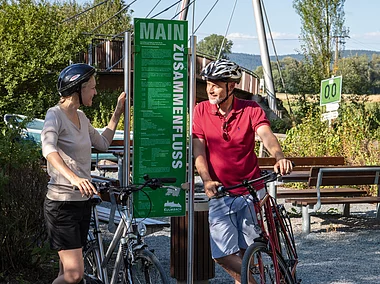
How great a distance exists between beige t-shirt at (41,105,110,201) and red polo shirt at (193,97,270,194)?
84 centimetres

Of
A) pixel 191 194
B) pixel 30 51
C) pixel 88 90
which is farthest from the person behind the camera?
pixel 30 51

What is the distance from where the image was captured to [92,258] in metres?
5.74

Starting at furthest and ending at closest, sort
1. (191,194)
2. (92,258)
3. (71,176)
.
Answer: (191,194) < (92,258) < (71,176)

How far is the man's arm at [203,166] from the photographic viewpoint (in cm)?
523

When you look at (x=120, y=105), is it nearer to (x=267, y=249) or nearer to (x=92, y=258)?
(x=92, y=258)

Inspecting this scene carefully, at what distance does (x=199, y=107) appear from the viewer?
5.54 m

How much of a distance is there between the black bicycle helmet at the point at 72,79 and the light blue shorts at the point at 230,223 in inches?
46.7

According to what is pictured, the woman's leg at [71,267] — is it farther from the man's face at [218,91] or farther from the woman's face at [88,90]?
the man's face at [218,91]

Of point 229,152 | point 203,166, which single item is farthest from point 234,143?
→ point 203,166

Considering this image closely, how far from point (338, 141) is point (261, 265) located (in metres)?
12.0

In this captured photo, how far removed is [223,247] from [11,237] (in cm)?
217

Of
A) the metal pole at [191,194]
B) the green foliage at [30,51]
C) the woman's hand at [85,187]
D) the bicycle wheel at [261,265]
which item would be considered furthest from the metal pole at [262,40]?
the woman's hand at [85,187]

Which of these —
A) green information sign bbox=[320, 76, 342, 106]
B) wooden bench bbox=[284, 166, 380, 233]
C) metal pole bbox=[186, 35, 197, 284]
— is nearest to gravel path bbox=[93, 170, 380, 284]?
wooden bench bbox=[284, 166, 380, 233]

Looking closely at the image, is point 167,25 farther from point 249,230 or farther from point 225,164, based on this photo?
point 249,230
